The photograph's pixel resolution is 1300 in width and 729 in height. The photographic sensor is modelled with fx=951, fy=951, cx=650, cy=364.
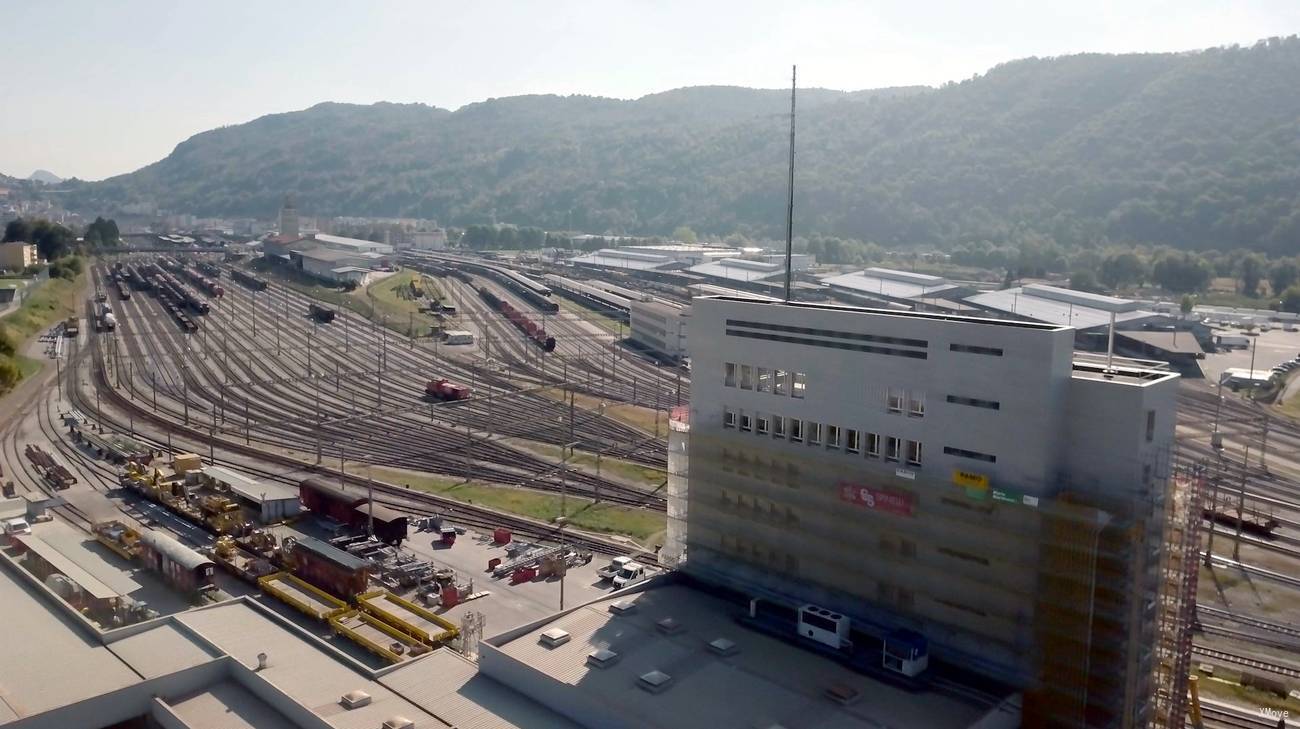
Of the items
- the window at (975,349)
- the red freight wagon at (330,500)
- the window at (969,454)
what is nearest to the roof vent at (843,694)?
the window at (969,454)

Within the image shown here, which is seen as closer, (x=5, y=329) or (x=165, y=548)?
Answer: (x=165, y=548)

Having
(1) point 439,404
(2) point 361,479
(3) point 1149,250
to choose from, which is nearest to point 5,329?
(1) point 439,404

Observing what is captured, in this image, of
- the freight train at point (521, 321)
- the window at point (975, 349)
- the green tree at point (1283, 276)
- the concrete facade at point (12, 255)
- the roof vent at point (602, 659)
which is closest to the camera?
the window at point (975, 349)

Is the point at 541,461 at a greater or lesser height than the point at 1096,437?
lesser

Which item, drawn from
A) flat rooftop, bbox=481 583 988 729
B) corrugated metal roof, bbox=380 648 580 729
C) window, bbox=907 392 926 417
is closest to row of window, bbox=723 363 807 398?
window, bbox=907 392 926 417

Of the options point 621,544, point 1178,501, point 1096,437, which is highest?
point 1096,437

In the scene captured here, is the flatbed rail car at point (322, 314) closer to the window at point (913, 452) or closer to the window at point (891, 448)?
the window at point (891, 448)

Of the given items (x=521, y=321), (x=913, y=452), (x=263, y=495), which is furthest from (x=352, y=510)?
Answer: (x=521, y=321)

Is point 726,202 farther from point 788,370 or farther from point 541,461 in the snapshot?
point 788,370
